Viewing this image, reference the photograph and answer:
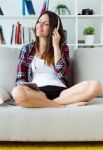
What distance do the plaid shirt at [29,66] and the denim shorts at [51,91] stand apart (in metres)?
0.13

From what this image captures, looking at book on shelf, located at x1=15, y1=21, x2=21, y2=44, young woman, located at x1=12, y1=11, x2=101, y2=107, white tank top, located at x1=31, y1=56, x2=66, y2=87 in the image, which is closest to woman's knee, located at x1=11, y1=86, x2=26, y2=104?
young woman, located at x1=12, y1=11, x2=101, y2=107

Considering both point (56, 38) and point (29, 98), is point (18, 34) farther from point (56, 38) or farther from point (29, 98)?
point (29, 98)

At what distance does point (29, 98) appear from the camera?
2.13m

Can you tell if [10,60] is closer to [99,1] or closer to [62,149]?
[62,149]

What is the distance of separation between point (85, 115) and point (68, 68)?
29.9 inches

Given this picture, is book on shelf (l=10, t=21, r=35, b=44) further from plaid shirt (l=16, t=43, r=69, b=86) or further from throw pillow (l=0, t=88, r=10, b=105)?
throw pillow (l=0, t=88, r=10, b=105)

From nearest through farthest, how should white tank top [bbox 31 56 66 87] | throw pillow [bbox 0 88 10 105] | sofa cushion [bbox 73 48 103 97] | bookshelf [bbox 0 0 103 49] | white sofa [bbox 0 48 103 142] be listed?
white sofa [bbox 0 48 103 142]
throw pillow [bbox 0 88 10 105]
white tank top [bbox 31 56 66 87]
sofa cushion [bbox 73 48 103 97]
bookshelf [bbox 0 0 103 49]

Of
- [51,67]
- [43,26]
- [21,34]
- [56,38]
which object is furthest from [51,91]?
[21,34]

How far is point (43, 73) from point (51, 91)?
8.1 inches

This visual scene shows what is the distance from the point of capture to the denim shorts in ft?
8.08

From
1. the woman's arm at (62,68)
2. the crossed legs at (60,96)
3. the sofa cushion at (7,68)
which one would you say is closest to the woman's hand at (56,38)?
the woman's arm at (62,68)

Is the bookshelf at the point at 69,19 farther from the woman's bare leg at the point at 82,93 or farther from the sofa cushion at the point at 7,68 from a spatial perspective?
the woman's bare leg at the point at 82,93

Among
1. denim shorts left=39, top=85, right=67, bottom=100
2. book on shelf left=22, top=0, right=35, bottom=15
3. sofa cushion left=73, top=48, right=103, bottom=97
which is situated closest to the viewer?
denim shorts left=39, top=85, right=67, bottom=100

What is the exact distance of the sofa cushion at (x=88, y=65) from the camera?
8.80 ft
